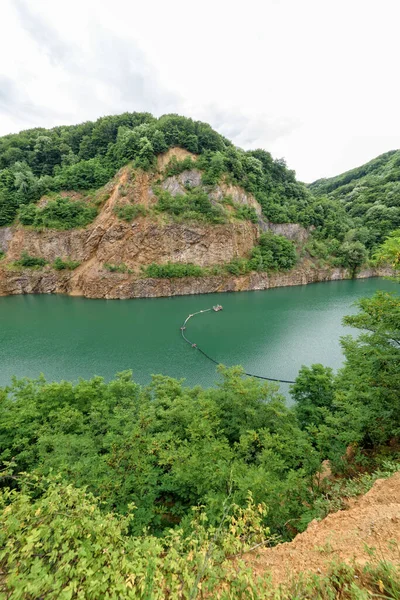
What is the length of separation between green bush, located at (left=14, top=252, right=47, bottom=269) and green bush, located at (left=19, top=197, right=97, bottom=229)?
4.36m

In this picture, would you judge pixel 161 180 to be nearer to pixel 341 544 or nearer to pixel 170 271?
pixel 170 271

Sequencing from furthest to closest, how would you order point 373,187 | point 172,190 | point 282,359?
point 373,187, point 172,190, point 282,359

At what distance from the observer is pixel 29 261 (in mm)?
34562

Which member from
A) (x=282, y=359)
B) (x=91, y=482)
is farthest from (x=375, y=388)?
(x=282, y=359)

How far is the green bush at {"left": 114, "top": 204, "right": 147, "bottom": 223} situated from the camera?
3482 centimetres

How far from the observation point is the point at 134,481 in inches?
190

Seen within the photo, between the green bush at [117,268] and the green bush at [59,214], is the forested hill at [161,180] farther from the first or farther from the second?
the green bush at [117,268]

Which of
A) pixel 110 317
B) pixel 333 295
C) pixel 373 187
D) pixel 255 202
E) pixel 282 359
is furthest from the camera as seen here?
pixel 373 187

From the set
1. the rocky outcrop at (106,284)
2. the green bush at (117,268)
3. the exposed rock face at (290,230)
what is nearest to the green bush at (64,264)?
the rocky outcrop at (106,284)

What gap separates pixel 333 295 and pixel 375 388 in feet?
103

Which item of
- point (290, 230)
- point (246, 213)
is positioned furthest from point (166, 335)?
point (290, 230)

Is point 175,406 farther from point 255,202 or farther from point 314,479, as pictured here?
point 255,202

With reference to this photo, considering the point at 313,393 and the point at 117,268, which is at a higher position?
the point at 117,268

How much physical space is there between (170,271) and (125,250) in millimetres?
6982
